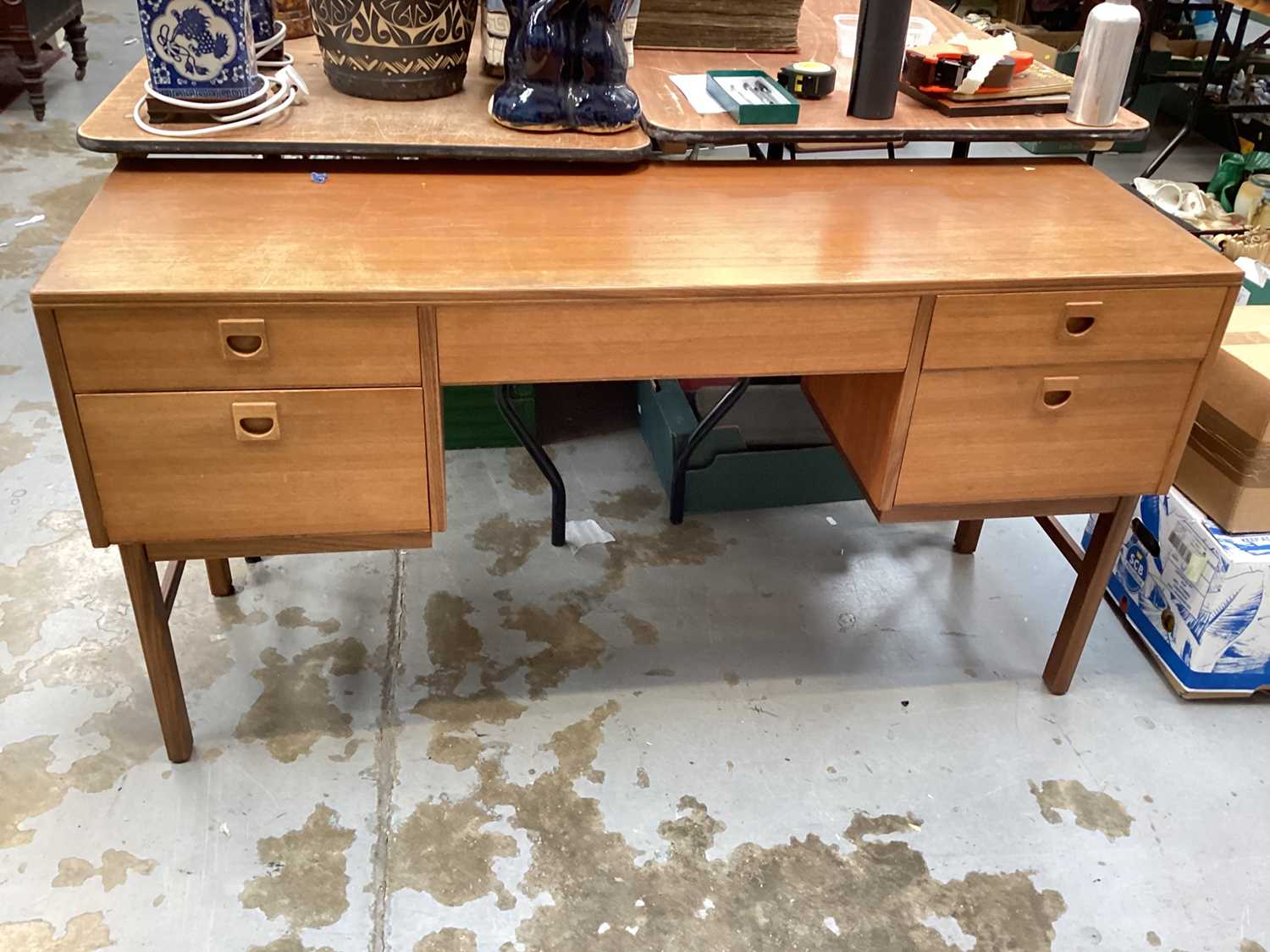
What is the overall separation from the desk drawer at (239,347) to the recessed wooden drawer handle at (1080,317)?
813mm

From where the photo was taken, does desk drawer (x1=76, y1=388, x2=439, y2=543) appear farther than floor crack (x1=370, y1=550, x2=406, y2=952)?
No

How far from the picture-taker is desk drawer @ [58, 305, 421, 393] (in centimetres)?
121

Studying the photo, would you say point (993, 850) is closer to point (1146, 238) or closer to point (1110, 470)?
point (1110, 470)

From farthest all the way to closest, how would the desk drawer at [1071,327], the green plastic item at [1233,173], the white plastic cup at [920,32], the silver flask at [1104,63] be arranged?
the green plastic item at [1233,173]
the white plastic cup at [920,32]
the silver flask at [1104,63]
the desk drawer at [1071,327]

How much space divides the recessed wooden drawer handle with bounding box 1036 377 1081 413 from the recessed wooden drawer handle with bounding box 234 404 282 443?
0.97 meters

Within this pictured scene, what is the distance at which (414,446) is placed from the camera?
4.43 ft

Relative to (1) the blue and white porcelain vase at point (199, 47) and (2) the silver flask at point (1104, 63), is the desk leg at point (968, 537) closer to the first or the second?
(2) the silver flask at point (1104, 63)

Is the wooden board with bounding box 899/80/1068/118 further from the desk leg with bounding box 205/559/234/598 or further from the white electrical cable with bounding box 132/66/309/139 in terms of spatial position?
the desk leg with bounding box 205/559/234/598

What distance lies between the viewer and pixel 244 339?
49.4 inches

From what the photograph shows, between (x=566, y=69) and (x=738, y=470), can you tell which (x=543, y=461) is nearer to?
(x=738, y=470)

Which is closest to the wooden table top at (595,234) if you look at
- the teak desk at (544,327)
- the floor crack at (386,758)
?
the teak desk at (544,327)

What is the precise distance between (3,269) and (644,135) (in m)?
2.18

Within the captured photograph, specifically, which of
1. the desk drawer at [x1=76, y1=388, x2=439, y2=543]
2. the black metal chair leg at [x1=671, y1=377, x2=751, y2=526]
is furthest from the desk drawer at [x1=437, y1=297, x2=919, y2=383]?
the black metal chair leg at [x1=671, y1=377, x2=751, y2=526]

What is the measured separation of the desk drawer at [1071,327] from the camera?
1376 millimetres
